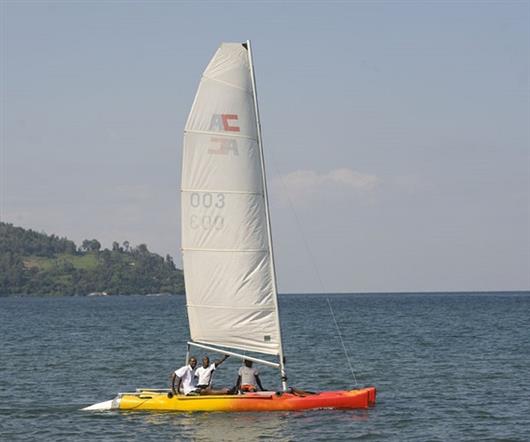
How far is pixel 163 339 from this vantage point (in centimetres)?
8944

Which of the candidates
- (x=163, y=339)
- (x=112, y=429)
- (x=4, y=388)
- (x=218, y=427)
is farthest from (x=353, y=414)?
(x=163, y=339)

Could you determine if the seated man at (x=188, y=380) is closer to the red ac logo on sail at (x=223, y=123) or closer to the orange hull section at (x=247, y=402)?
the orange hull section at (x=247, y=402)

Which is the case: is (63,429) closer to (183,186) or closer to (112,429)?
(112,429)

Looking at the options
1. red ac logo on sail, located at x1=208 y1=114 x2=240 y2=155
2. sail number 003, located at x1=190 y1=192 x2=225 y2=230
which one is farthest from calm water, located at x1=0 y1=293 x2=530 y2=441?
red ac logo on sail, located at x1=208 y1=114 x2=240 y2=155

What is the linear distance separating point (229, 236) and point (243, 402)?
5608 mm

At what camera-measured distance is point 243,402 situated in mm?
35938

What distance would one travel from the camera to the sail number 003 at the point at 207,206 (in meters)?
36.5

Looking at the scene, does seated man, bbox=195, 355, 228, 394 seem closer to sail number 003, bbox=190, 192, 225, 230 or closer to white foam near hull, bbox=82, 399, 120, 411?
white foam near hull, bbox=82, 399, 120, 411

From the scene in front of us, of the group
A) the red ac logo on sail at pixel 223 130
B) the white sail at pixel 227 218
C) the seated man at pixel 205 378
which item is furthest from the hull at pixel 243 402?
the red ac logo on sail at pixel 223 130

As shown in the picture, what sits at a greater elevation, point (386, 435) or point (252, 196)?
point (252, 196)

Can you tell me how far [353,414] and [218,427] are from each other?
5335 millimetres

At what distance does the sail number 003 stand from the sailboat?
3cm

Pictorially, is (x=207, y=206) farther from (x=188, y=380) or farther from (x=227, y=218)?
(x=188, y=380)

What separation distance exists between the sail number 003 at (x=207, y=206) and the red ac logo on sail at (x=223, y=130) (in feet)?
4.90
